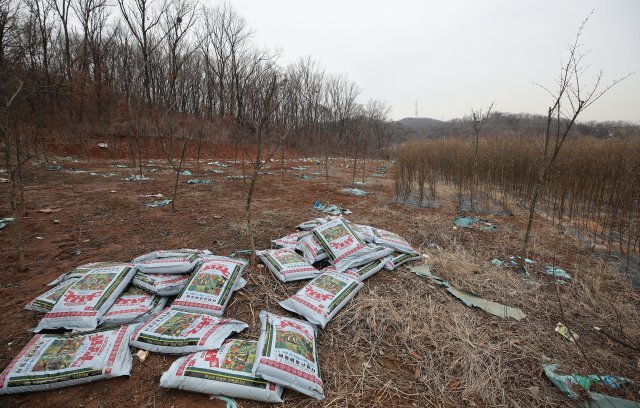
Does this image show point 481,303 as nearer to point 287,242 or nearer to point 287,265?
point 287,265

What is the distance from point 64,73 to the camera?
1594cm

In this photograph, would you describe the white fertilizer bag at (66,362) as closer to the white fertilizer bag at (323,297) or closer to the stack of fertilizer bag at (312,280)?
the stack of fertilizer bag at (312,280)

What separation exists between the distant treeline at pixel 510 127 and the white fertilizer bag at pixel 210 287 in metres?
6.87

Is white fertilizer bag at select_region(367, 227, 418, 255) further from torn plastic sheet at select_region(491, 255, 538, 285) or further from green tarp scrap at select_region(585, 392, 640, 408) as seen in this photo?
green tarp scrap at select_region(585, 392, 640, 408)

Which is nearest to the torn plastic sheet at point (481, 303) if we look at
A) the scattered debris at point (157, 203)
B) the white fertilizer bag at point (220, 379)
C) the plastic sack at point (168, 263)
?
the white fertilizer bag at point (220, 379)

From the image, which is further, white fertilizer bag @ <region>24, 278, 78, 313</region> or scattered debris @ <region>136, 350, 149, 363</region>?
white fertilizer bag @ <region>24, 278, 78, 313</region>

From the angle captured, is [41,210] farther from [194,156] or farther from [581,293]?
[194,156]

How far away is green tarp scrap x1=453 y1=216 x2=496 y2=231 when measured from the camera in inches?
184

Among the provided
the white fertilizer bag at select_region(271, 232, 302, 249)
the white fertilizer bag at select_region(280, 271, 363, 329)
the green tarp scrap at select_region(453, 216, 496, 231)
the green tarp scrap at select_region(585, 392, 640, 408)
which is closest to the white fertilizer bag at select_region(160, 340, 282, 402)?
the white fertilizer bag at select_region(280, 271, 363, 329)

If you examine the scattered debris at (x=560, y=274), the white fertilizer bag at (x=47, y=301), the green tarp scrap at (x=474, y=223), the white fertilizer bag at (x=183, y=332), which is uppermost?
the green tarp scrap at (x=474, y=223)

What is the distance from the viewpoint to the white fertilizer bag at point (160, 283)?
2217 millimetres

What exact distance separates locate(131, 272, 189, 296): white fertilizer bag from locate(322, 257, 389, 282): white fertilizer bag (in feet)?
4.23

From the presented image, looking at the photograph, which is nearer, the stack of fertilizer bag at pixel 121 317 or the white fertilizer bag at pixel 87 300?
the stack of fertilizer bag at pixel 121 317

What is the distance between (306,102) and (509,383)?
28.3 meters
